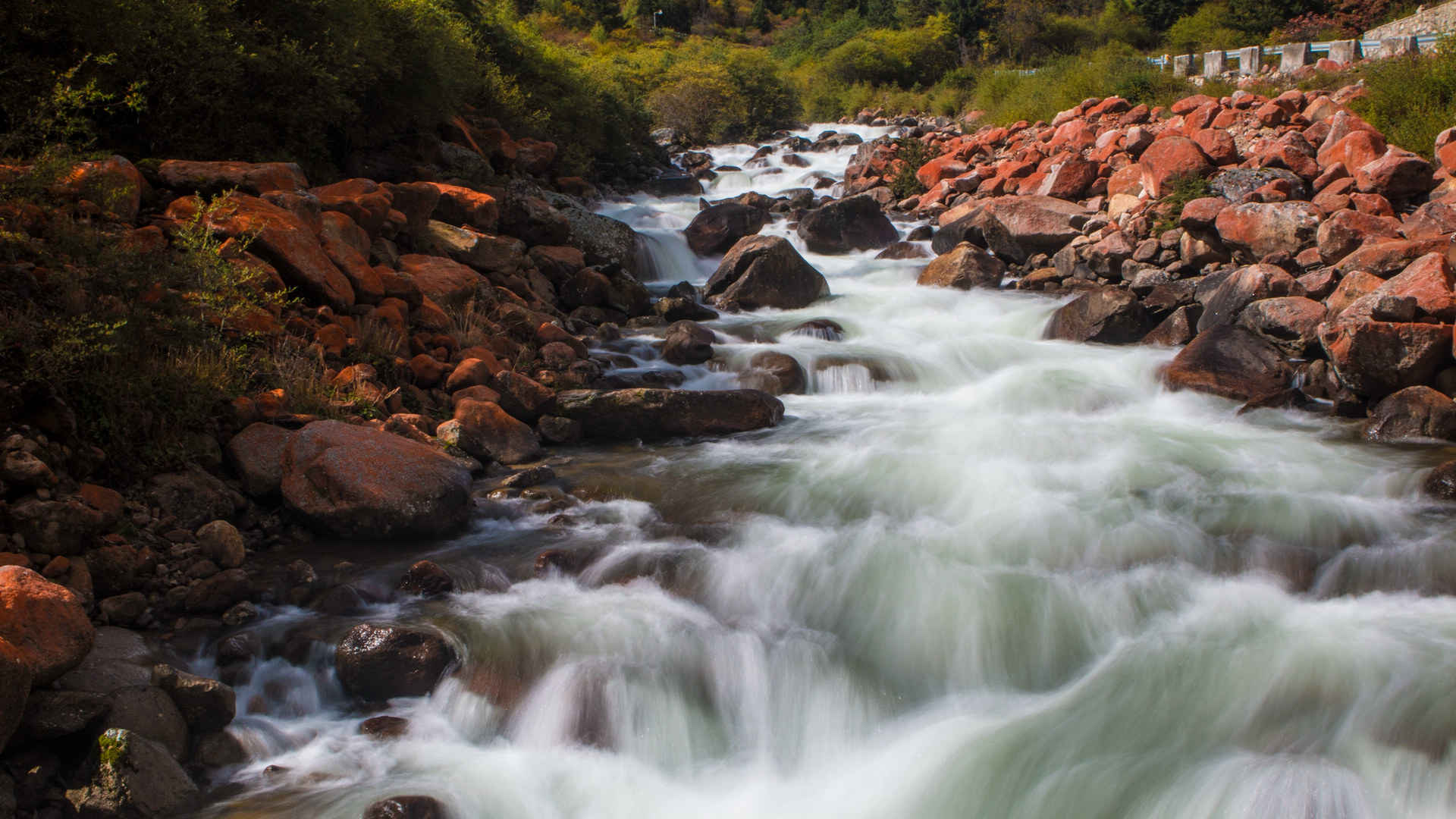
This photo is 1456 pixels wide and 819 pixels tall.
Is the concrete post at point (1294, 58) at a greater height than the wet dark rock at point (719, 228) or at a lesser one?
greater

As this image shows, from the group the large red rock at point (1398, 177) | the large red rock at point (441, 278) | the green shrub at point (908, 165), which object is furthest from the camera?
the green shrub at point (908, 165)

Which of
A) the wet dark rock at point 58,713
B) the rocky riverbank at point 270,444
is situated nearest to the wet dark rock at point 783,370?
the rocky riverbank at point 270,444

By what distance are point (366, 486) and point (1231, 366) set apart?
917 cm

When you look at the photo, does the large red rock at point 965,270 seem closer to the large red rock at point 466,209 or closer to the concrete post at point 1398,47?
the large red rock at point 466,209

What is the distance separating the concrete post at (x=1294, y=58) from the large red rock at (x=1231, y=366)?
46.8 ft

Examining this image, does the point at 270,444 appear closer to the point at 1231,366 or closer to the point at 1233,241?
the point at 1231,366

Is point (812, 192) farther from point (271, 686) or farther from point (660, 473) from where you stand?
point (271, 686)

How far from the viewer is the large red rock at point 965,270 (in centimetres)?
1530

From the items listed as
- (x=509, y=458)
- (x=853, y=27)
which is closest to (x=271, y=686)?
(x=509, y=458)

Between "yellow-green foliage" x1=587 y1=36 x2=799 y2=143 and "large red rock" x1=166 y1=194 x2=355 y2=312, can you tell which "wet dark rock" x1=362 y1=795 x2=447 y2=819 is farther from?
"yellow-green foliage" x1=587 y1=36 x2=799 y2=143

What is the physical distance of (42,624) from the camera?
4246 millimetres

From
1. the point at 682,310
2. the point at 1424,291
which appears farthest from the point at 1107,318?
the point at 682,310

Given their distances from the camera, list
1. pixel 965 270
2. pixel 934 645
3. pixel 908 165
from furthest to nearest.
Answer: pixel 908 165
pixel 965 270
pixel 934 645

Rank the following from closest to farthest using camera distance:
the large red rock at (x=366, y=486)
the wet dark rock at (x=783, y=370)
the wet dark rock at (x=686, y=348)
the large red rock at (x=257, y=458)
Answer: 1. the large red rock at (x=366, y=486)
2. the large red rock at (x=257, y=458)
3. the wet dark rock at (x=783, y=370)
4. the wet dark rock at (x=686, y=348)
